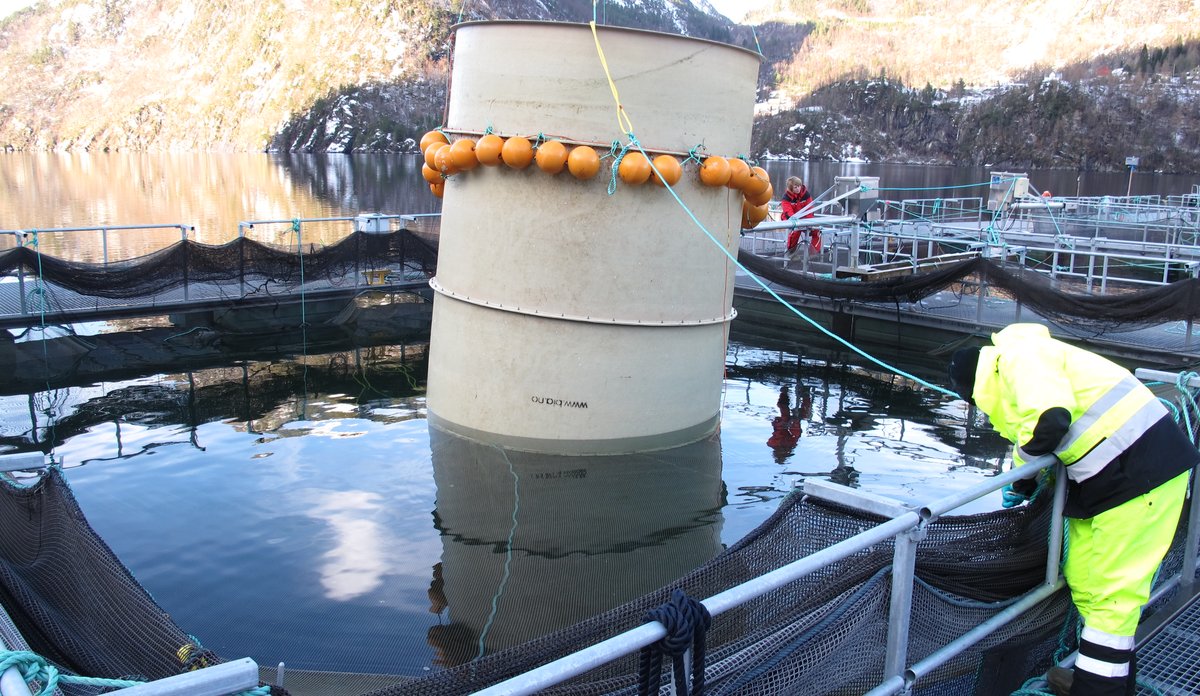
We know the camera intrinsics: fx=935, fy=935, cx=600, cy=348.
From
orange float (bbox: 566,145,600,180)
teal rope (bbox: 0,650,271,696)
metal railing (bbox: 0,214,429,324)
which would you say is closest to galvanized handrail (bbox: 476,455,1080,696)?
teal rope (bbox: 0,650,271,696)

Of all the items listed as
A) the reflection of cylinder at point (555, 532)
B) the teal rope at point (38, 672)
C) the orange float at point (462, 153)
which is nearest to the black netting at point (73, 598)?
the teal rope at point (38, 672)

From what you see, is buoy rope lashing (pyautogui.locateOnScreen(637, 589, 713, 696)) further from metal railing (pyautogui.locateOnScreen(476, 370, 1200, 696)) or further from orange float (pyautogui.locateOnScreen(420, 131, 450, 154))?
orange float (pyautogui.locateOnScreen(420, 131, 450, 154))

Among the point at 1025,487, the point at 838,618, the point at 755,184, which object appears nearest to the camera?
the point at 838,618

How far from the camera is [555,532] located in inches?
317

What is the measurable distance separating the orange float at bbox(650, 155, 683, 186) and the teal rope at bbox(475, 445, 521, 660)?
124 inches

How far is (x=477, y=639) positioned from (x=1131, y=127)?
21153 cm

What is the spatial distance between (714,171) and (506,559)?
408cm

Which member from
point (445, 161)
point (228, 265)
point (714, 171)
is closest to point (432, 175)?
point (445, 161)

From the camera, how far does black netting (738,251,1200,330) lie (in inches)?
524

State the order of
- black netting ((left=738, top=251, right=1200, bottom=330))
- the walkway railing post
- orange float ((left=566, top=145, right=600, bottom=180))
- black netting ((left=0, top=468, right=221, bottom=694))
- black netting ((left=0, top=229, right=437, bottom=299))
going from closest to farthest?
the walkway railing post → black netting ((left=0, top=468, right=221, bottom=694)) → orange float ((left=566, top=145, right=600, bottom=180)) → black netting ((left=738, top=251, right=1200, bottom=330)) → black netting ((left=0, top=229, right=437, bottom=299))

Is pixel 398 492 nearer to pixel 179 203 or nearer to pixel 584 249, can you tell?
pixel 584 249

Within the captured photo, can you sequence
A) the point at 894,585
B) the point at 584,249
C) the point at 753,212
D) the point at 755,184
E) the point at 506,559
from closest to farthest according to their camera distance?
1. the point at 894,585
2. the point at 506,559
3. the point at 584,249
4. the point at 755,184
5. the point at 753,212

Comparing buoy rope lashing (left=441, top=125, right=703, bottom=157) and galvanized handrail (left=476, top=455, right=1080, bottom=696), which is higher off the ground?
buoy rope lashing (left=441, top=125, right=703, bottom=157)

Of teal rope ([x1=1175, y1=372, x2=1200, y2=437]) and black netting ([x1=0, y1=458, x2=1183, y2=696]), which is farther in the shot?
teal rope ([x1=1175, y1=372, x2=1200, y2=437])
